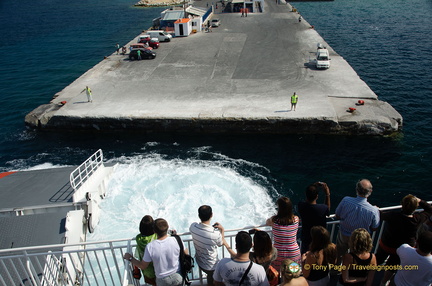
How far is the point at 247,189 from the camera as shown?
55.1ft

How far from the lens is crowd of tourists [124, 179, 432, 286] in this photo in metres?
5.39

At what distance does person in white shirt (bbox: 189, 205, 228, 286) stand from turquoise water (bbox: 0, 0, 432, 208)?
10.8m

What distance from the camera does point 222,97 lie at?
25828mm

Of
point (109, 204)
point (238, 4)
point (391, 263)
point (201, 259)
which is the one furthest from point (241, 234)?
point (238, 4)

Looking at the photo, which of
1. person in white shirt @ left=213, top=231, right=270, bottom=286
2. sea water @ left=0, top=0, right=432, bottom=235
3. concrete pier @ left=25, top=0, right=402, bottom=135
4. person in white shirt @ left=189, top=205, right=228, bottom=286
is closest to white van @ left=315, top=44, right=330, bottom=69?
concrete pier @ left=25, top=0, right=402, bottom=135

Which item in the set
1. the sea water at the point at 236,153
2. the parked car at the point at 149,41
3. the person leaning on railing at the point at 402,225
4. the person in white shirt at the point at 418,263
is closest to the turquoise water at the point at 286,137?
the sea water at the point at 236,153

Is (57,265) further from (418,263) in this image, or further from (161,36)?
(161,36)

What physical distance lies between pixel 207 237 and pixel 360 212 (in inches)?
124

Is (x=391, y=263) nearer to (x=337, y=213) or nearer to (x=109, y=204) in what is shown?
(x=337, y=213)

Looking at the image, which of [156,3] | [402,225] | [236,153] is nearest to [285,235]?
[402,225]

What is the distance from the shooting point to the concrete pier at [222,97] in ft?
74.3

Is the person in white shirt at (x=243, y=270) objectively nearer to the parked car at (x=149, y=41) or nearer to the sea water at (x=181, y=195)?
the sea water at (x=181, y=195)

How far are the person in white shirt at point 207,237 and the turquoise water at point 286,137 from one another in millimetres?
10759

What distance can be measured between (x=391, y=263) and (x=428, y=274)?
1.51 m
